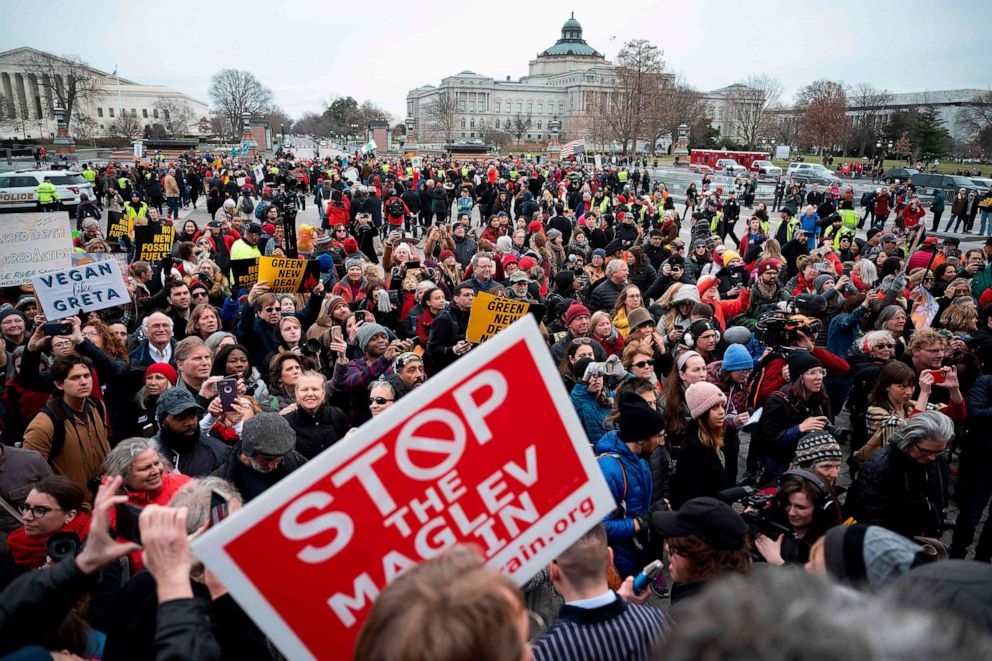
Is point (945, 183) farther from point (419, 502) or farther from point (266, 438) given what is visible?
point (419, 502)

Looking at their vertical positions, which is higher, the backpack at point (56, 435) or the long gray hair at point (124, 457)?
the long gray hair at point (124, 457)

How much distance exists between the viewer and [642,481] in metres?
3.54

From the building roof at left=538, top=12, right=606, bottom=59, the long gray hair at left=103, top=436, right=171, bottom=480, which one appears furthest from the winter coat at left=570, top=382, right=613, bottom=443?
the building roof at left=538, top=12, right=606, bottom=59

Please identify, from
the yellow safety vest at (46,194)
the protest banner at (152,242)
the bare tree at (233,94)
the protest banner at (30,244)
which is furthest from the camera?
the bare tree at (233,94)

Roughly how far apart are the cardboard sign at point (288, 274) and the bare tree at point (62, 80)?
84878 mm

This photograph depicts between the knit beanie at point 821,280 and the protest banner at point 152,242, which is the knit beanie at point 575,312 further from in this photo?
the protest banner at point 152,242

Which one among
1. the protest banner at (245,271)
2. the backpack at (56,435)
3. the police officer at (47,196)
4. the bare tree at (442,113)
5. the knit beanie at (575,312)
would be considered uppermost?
the bare tree at (442,113)

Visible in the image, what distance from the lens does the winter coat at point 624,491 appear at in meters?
3.41

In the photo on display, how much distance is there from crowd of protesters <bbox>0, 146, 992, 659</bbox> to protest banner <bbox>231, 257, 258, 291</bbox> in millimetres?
310

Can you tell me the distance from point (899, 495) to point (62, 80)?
104 meters

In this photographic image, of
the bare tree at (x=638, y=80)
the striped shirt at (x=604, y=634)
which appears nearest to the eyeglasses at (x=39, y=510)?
the striped shirt at (x=604, y=634)

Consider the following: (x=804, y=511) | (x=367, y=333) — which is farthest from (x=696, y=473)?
(x=367, y=333)

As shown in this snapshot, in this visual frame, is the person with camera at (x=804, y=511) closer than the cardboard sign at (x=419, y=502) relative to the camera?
No

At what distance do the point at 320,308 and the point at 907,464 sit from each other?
231 inches
